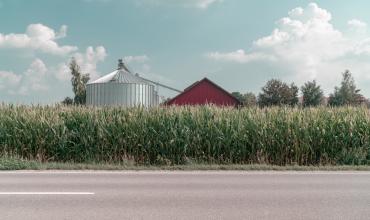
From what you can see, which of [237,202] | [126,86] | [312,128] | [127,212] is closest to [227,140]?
[312,128]

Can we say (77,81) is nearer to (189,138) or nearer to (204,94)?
(204,94)

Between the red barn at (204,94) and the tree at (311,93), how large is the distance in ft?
83.2

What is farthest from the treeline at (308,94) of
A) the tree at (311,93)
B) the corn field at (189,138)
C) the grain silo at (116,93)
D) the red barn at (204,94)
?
the corn field at (189,138)

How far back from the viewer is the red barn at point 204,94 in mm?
38406

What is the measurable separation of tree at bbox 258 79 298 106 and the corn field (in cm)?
4129

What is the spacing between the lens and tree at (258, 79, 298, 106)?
56.9 metres

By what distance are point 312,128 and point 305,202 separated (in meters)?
8.50

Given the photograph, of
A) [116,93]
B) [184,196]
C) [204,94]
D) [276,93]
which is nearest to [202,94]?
[204,94]

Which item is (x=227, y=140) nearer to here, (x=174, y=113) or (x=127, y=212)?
(x=174, y=113)

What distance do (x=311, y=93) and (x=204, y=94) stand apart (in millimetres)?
28033

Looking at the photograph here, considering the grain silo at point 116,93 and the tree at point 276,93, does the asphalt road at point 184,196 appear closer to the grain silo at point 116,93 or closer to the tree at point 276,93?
the grain silo at point 116,93

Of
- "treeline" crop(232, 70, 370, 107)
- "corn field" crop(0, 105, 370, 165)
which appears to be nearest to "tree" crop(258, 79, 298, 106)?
"treeline" crop(232, 70, 370, 107)

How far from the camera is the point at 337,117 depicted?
16.2 metres

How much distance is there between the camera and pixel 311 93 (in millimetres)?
59719
